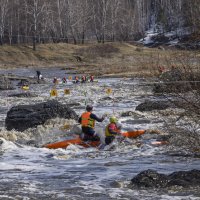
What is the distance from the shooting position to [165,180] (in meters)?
9.66

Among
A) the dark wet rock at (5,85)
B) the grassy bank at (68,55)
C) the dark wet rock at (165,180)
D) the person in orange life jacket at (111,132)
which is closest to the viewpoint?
the dark wet rock at (165,180)

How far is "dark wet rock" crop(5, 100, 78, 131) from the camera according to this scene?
1784 centimetres

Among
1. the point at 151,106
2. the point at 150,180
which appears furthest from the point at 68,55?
the point at 150,180

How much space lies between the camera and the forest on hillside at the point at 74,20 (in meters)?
66.5

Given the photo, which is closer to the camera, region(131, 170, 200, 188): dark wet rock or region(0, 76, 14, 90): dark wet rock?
region(131, 170, 200, 188): dark wet rock

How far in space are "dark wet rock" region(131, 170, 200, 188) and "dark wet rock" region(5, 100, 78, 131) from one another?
857 cm

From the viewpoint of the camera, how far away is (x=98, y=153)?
Result: 13516 mm

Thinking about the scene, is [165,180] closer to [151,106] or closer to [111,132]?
[111,132]

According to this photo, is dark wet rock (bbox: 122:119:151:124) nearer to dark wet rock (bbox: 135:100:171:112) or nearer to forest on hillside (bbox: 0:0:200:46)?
dark wet rock (bbox: 135:100:171:112)

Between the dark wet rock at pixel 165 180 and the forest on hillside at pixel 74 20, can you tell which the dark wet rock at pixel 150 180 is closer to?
the dark wet rock at pixel 165 180

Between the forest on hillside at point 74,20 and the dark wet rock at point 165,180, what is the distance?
172 ft

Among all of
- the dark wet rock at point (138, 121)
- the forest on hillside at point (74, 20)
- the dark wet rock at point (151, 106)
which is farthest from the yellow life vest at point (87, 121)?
the forest on hillside at point (74, 20)

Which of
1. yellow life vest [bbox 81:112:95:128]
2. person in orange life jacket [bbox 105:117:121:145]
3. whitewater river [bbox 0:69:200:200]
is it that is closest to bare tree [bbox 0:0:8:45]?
whitewater river [bbox 0:69:200:200]

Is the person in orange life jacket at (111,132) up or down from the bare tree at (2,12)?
down
